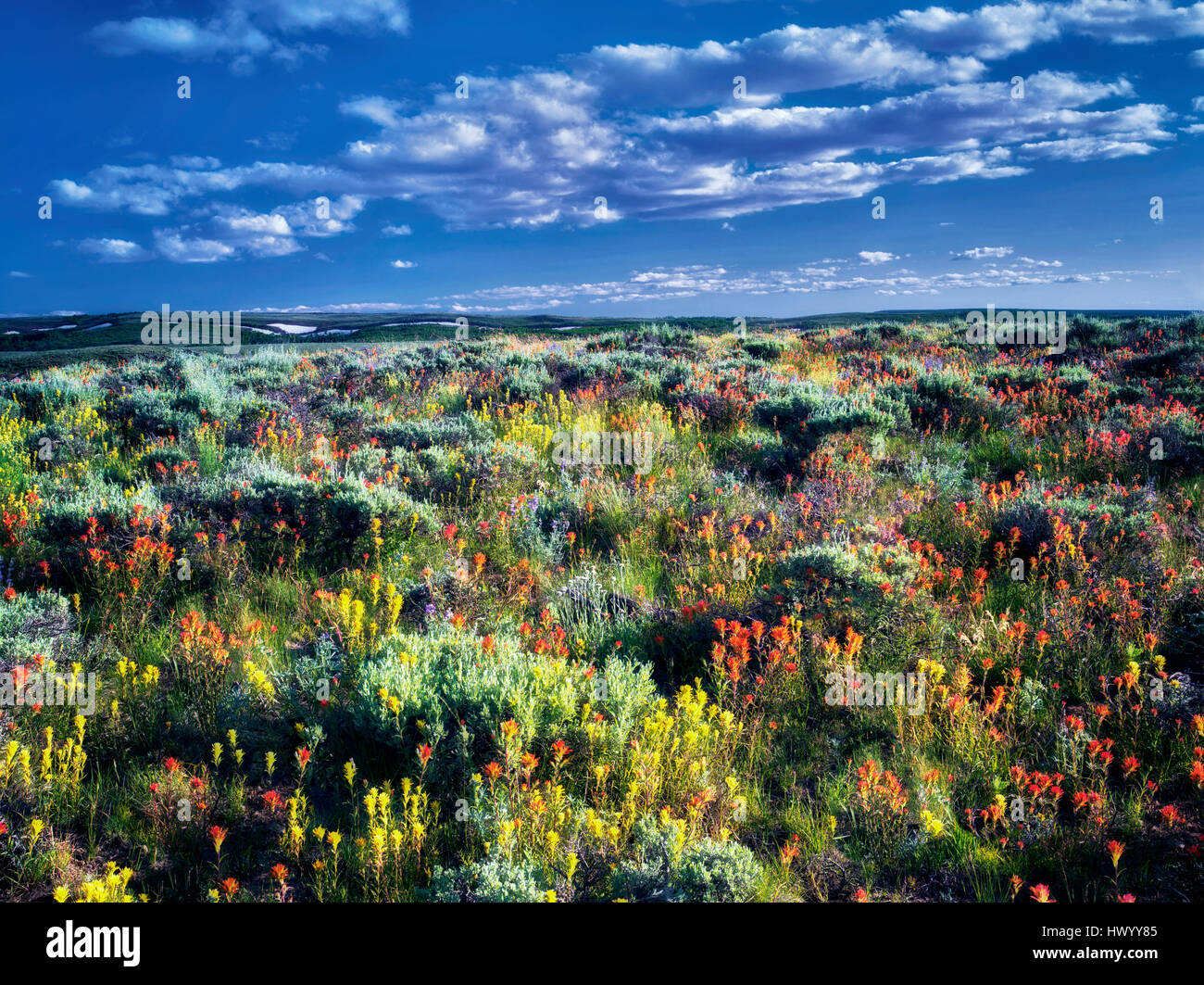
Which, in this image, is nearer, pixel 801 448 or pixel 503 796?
pixel 503 796

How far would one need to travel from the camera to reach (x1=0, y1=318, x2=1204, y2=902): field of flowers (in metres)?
2.84

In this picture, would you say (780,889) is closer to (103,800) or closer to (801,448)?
(103,800)

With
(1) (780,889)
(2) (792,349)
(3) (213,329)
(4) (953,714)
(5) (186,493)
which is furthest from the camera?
(2) (792,349)

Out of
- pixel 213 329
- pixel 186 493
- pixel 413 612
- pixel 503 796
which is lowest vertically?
pixel 503 796

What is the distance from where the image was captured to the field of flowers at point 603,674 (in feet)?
9.33

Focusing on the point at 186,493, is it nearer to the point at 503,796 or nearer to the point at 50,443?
the point at 50,443

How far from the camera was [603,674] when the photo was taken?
13.1 ft

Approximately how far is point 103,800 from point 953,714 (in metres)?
4.17

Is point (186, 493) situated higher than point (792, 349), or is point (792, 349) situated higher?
→ point (792, 349)

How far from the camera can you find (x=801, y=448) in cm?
848

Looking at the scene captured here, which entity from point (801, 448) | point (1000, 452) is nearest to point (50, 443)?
point (801, 448)
